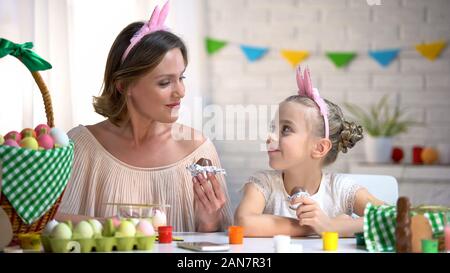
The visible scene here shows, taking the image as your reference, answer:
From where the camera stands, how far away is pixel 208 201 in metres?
2.17

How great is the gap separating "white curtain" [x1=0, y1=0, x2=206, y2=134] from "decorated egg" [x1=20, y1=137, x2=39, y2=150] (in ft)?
Answer: 6.20

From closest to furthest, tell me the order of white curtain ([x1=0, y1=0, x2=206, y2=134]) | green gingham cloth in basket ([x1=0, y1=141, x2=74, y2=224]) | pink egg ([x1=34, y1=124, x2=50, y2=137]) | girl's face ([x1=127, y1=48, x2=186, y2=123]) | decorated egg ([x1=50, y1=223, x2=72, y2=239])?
1. decorated egg ([x1=50, y1=223, x2=72, y2=239])
2. green gingham cloth in basket ([x1=0, y1=141, x2=74, y2=224])
3. pink egg ([x1=34, y1=124, x2=50, y2=137])
4. girl's face ([x1=127, y1=48, x2=186, y2=123])
5. white curtain ([x1=0, y1=0, x2=206, y2=134])

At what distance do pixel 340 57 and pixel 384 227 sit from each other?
101 inches

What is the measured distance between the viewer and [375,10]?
4.09 meters

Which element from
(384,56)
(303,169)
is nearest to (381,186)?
(303,169)

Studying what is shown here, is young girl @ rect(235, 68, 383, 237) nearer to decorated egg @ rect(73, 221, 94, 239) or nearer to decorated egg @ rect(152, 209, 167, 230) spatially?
decorated egg @ rect(152, 209, 167, 230)

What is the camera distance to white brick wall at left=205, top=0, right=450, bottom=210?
12.8 feet

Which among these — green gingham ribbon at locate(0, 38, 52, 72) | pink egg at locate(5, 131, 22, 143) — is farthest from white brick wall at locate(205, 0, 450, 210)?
pink egg at locate(5, 131, 22, 143)

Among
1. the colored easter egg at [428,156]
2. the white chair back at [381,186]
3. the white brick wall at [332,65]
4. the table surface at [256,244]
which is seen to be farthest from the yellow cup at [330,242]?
the colored easter egg at [428,156]

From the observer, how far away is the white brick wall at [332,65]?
3.90m

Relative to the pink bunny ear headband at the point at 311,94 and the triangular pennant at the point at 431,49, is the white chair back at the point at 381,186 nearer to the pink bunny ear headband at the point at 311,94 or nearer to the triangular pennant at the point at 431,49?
the pink bunny ear headband at the point at 311,94

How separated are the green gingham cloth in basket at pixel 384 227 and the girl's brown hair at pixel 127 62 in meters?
1.05

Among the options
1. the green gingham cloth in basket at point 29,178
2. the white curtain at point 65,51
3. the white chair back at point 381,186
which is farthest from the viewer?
the white curtain at point 65,51

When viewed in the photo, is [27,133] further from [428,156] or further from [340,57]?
[428,156]
